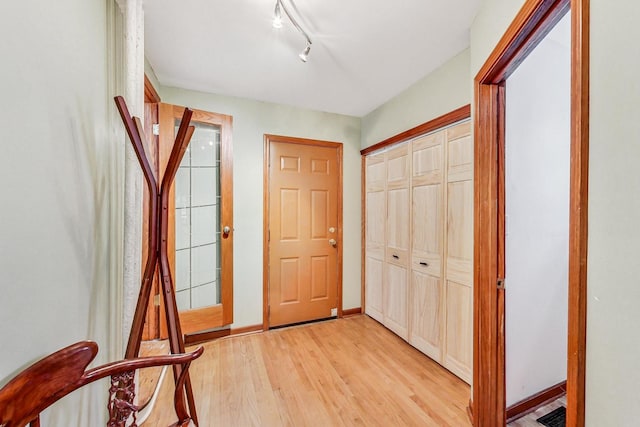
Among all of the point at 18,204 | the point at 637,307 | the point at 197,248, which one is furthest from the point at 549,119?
the point at 197,248

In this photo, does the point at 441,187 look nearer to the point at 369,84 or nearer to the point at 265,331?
the point at 369,84

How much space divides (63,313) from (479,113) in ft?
6.82

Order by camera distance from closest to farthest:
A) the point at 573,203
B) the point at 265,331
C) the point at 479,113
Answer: the point at 573,203 → the point at 479,113 → the point at 265,331

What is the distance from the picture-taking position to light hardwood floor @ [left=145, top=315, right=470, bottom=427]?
154cm

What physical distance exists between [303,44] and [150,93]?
4.26ft

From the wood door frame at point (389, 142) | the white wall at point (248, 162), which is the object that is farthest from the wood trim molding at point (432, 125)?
the white wall at point (248, 162)

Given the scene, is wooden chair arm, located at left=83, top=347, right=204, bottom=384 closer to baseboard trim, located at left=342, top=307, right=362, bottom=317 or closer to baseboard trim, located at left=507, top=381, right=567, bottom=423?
baseboard trim, located at left=507, top=381, right=567, bottom=423

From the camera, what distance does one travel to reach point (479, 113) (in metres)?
1.39

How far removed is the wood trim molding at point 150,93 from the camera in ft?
6.35

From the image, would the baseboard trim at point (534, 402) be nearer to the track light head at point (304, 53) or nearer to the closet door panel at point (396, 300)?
the closet door panel at point (396, 300)

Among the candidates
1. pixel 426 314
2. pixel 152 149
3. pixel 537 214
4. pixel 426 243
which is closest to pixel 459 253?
pixel 426 243

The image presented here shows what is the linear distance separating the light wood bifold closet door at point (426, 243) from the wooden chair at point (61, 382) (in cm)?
183

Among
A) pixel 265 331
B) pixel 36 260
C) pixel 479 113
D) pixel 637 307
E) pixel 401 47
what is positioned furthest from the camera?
pixel 265 331

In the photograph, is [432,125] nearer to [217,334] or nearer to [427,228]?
[427,228]
